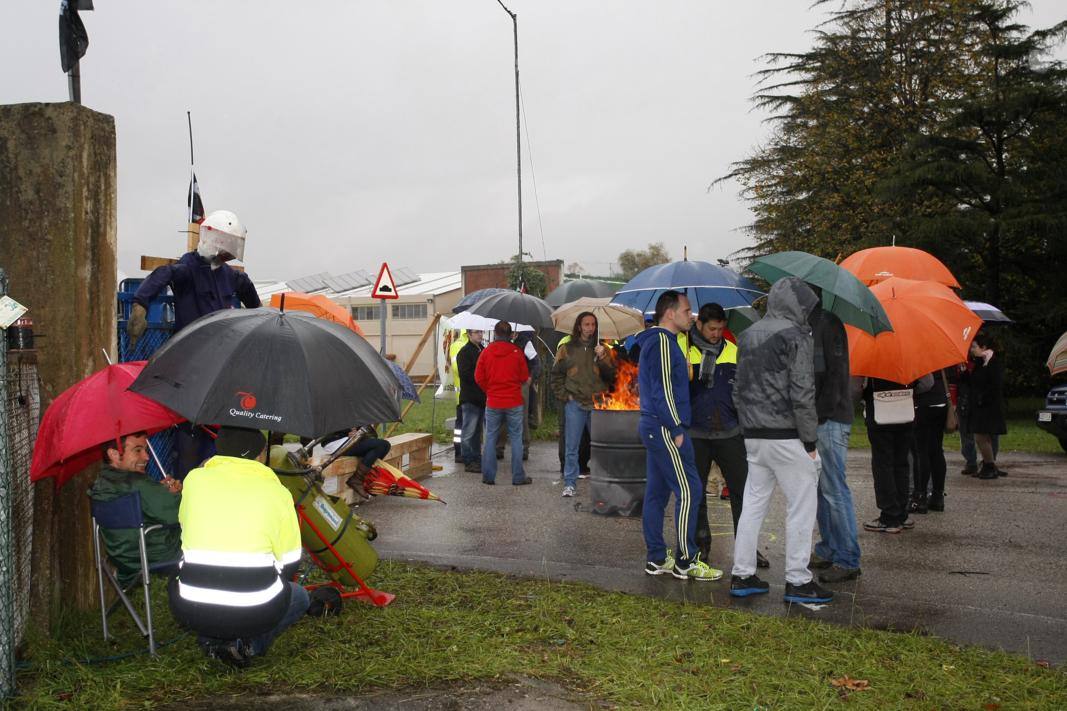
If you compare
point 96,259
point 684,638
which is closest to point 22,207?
point 96,259

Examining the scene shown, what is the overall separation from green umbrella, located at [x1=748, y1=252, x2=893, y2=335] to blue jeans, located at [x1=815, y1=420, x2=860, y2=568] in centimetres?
77

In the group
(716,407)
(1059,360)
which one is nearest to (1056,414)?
(1059,360)

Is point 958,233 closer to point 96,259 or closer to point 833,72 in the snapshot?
point 833,72

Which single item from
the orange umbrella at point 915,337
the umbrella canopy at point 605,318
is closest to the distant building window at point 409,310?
the umbrella canopy at point 605,318

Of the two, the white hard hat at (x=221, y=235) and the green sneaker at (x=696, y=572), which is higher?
the white hard hat at (x=221, y=235)

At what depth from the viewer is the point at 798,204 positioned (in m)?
30.4

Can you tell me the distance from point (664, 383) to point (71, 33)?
15.1 feet

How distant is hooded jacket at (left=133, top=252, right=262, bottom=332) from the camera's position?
21.6ft

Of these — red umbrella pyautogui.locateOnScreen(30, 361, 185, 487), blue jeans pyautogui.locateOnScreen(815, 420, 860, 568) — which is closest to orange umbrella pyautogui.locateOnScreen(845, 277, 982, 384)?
blue jeans pyautogui.locateOnScreen(815, 420, 860, 568)

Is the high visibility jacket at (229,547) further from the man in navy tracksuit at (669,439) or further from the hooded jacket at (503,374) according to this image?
the hooded jacket at (503,374)

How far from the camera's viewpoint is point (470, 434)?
43.6ft

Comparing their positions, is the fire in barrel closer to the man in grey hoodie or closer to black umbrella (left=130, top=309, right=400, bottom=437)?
the man in grey hoodie

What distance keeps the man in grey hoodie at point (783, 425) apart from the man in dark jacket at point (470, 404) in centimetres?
685

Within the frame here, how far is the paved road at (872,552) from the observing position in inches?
243
